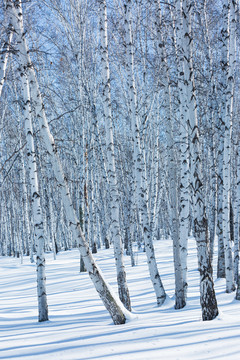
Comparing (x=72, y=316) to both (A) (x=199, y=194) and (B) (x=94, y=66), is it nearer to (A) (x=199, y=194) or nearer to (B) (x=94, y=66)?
(A) (x=199, y=194)

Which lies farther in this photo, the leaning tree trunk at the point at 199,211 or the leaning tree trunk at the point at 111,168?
the leaning tree trunk at the point at 111,168

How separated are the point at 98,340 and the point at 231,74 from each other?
5.40 meters

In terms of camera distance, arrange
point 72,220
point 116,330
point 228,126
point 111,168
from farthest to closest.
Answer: point 228,126 < point 111,168 < point 72,220 < point 116,330

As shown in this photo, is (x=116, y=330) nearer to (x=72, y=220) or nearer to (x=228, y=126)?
(x=72, y=220)

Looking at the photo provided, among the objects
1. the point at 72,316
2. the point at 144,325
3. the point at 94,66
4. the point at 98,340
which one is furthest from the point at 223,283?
the point at 94,66

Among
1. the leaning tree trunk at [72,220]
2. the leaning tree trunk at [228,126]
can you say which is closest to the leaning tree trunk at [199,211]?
the leaning tree trunk at [72,220]

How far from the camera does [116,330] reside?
172 inches

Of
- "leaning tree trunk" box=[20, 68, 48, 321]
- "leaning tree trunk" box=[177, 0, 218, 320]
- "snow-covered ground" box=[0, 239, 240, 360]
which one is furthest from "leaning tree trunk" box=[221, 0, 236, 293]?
"leaning tree trunk" box=[20, 68, 48, 321]

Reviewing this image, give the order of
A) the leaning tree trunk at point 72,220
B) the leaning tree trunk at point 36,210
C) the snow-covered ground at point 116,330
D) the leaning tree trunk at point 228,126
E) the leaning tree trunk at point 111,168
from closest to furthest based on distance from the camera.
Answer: the snow-covered ground at point 116,330 < the leaning tree trunk at point 72,220 < the leaning tree trunk at point 111,168 < the leaning tree trunk at point 36,210 < the leaning tree trunk at point 228,126

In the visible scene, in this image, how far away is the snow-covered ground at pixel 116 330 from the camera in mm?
3383

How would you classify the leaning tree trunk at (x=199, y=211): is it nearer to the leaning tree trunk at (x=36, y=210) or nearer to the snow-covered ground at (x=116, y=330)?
the snow-covered ground at (x=116, y=330)

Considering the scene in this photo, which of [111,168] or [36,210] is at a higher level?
[111,168]

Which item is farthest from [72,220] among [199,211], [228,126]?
[228,126]

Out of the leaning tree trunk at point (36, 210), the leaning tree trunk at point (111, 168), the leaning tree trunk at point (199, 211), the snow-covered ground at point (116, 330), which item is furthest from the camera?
the leaning tree trunk at point (36, 210)
